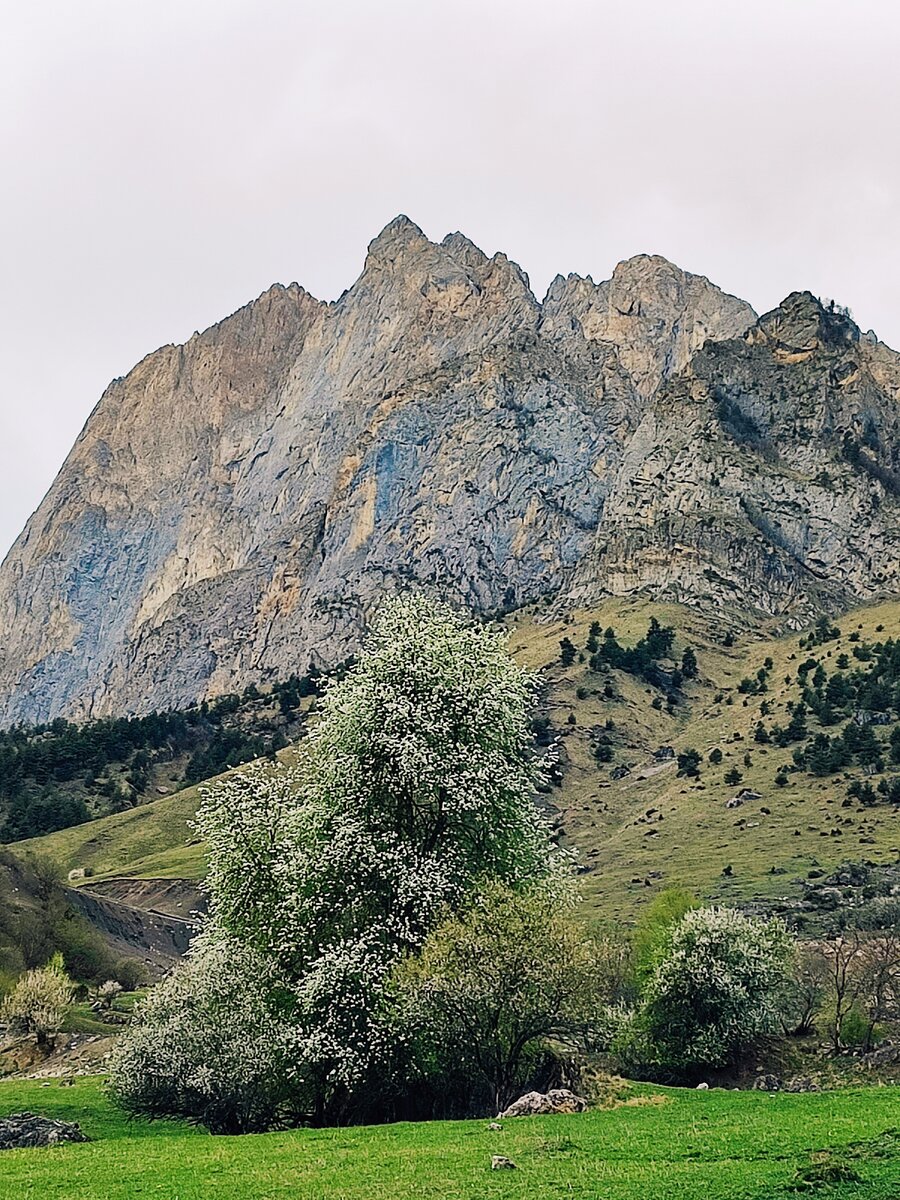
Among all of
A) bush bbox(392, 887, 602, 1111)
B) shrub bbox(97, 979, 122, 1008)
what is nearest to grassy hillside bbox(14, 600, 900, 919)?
shrub bbox(97, 979, 122, 1008)

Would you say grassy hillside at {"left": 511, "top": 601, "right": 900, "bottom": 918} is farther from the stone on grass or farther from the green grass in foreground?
the stone on grass

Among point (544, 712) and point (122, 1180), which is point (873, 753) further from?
point (122, 1180)

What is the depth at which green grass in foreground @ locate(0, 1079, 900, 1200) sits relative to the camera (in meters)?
19.0

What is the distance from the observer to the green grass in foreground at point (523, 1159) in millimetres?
19031

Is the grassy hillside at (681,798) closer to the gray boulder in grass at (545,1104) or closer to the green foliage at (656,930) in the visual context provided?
the green foliage at (656,930)

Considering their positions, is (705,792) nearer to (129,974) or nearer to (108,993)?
(129,974)

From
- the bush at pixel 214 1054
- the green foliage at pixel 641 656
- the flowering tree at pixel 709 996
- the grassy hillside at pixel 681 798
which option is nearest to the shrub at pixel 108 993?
the grassy hillside at pixel 681 798

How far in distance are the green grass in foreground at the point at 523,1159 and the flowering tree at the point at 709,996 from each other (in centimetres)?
2189

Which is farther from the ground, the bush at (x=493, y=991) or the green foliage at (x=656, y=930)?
the bush at (x=493, y=991)

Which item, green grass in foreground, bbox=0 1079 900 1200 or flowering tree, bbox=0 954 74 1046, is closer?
green grass in foreground, bbox=0 1079 900 1200

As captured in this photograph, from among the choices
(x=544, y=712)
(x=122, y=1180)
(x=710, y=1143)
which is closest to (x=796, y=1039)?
(x=710, y=1143)

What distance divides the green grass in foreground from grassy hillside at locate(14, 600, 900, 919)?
7008cm

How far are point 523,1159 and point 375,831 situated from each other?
14321mm

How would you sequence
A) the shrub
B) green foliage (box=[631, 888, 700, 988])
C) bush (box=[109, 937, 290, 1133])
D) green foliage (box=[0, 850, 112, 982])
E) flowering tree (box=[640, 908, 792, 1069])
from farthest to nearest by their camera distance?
green foliage (box=[0, 850, 112, 982]) < the shrub < green foliage (box=[631, 888, 700, 988]) < flowering tree (box=[640, 908, 792, 1069]) < bush (box=[109, 937, 290, 1133])
